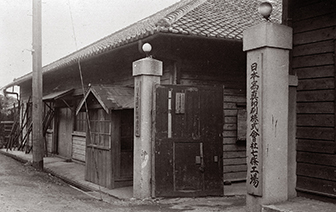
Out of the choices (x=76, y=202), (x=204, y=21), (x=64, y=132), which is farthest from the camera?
(x=64, y=132)

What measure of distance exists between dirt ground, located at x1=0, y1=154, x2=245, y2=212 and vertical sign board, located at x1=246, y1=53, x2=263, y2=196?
53.2 inches

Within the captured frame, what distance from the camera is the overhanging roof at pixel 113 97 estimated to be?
28.2ft

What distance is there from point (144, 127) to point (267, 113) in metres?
2.92

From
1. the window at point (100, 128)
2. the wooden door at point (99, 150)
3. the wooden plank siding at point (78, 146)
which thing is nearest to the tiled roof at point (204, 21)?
the window at point (100, 128)

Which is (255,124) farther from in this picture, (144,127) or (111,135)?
(111,135)

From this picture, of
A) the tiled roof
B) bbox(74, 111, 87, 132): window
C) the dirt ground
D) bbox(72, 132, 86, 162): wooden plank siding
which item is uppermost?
the tiled roof

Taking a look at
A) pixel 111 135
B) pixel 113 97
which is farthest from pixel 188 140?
pixel 113 97

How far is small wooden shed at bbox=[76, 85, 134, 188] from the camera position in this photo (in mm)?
8961

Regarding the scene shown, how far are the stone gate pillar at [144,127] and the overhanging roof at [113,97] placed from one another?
1.87ft

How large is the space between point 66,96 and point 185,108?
7261 millimetres

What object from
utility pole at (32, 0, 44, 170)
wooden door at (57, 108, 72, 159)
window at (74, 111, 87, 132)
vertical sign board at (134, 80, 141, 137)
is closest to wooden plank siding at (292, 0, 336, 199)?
vertical sign board at (134, 80, 141, 137)

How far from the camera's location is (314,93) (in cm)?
594

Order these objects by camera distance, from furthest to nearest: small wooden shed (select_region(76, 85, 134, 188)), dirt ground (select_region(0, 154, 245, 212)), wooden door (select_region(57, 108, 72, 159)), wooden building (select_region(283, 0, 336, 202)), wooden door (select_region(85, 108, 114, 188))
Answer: wooden door (select_region(57, 108, 72, 159))
wooden door (select_region(85, 108, 114, 188))
small wooden shed (select_region(76, 85, 134, 188))
dirt ground (select_region(0, 154, 245, 212))
wooden building (select_region(283, 0, 336, 202))

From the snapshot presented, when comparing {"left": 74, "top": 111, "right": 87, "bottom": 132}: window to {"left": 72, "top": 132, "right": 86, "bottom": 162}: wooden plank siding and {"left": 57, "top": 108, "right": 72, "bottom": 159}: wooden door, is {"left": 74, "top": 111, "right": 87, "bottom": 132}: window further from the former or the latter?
{"left": 57, "top": 108, "right": 72, "bottom": 159}: wooden door
